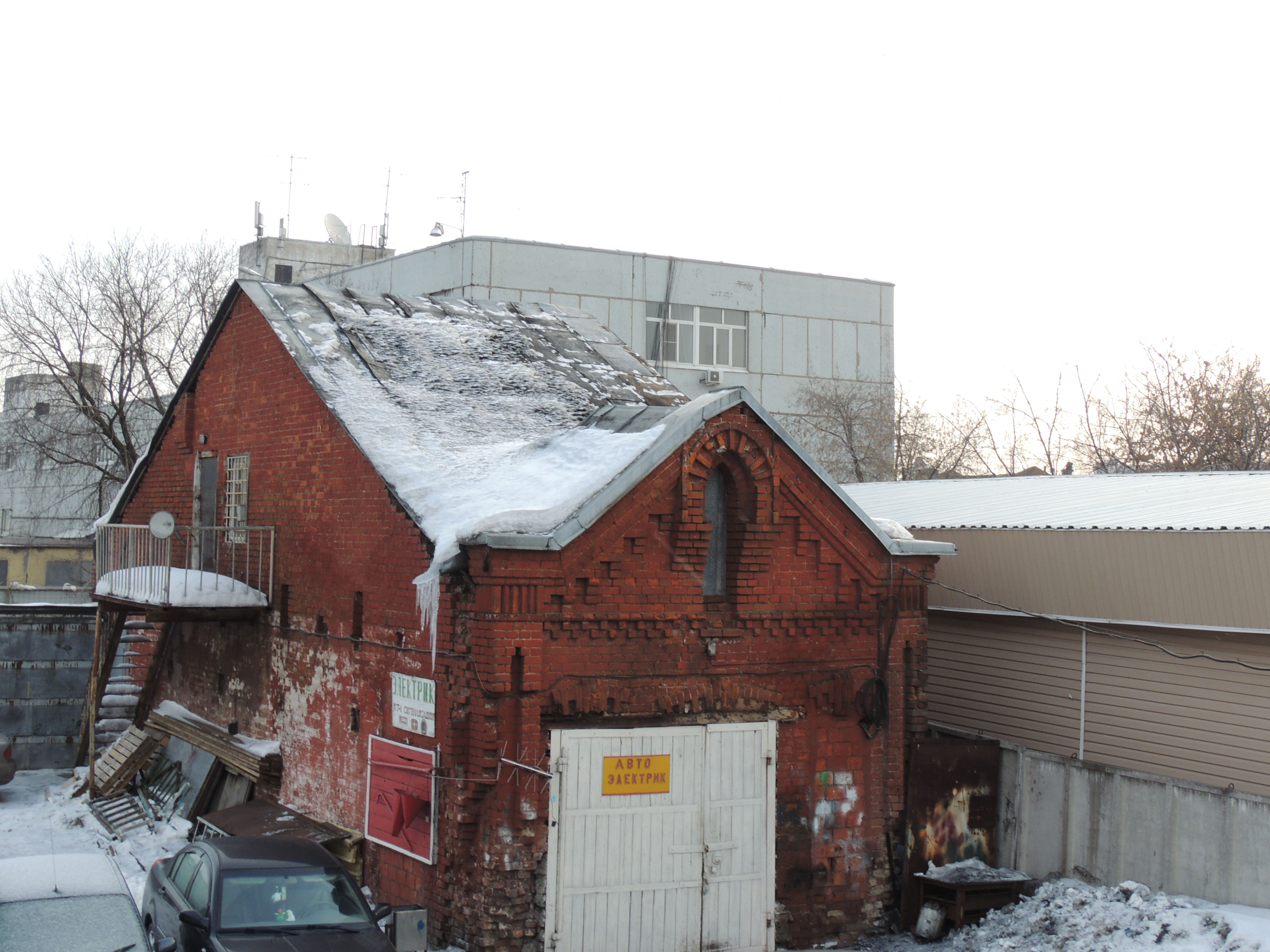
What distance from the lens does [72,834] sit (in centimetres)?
1543

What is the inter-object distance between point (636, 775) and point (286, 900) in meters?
3.39

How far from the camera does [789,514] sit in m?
12.1

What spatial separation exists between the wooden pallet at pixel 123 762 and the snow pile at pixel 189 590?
2598 mm

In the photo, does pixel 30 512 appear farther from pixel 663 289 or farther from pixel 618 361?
pixel 618 361

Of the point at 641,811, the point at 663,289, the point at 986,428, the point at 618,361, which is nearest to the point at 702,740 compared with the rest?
the point at 641,811

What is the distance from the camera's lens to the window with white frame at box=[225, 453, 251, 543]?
51.3 feet

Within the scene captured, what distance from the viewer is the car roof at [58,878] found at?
28.3 ft

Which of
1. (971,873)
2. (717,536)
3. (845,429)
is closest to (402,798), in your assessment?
(717,536)

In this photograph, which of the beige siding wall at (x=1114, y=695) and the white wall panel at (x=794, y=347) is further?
the white wall panel at (x=794, y=347)

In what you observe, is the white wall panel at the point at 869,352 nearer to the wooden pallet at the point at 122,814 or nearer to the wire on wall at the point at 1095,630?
the wire on wall at the point at 1095,630

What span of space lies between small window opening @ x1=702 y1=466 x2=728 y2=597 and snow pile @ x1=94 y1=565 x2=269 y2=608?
19.8ft

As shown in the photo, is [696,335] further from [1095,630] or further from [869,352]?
[1095,630]

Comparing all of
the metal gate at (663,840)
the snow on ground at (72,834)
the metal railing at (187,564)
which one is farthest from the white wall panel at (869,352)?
the metal gate at (663,840)

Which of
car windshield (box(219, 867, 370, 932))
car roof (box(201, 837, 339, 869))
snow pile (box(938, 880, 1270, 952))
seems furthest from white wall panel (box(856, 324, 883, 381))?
car windshield (box(219, 867, 370, 932))
